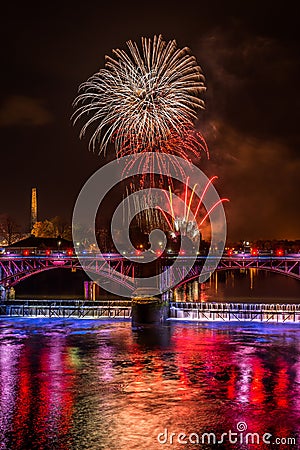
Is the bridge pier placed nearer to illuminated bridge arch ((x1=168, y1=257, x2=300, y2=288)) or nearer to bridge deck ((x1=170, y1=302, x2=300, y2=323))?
bridge deck ((x1=170, y1=302, x2=300, y2=323))

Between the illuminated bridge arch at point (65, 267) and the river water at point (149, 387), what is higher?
the illuminated bridge arch at point (65, 267)

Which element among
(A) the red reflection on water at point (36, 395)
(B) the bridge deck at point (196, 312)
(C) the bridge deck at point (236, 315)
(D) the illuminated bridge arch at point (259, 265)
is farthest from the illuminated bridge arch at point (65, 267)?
(A) the red reflection on water at point (36, 395)

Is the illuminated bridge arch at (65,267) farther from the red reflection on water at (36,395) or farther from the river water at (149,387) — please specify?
the red reflection on water at (36,395)

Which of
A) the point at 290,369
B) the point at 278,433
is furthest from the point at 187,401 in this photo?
the point at 290,369

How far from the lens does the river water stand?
1171 inches

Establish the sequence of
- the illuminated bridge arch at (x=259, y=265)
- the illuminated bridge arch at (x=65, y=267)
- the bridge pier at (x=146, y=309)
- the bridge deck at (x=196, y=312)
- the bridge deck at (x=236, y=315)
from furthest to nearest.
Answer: the illuminated bridge arch at (x=65, y=267)
the illuminated bridge arch at (x=259, y=265)
the bridge deck at (x=196, y=312)
the bridge deck at (x=236, y=315)
the bridge pier at (x=146, y=309)

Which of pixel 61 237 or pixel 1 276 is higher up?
pixel 61 237

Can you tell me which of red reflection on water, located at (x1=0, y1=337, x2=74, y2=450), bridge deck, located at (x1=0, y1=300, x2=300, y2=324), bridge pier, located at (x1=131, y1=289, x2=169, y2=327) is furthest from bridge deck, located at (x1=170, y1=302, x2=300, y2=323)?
red reflection on water, located at (x1=0, y1=337, x2=74, y2=450)

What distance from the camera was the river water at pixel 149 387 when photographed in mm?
29750

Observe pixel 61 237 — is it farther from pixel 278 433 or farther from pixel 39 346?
pixel 278 433

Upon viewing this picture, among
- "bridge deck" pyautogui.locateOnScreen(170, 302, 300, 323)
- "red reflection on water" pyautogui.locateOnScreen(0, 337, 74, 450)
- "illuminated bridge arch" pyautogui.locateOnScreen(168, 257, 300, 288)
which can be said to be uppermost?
"illuminated bridge arch" pyautogui.locateOnScreen(168, 257, 300, 288)

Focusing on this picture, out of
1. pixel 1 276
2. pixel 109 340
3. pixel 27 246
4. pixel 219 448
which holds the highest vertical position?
pixel 27 246

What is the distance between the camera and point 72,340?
55.5 m

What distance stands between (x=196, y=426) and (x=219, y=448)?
337cm
